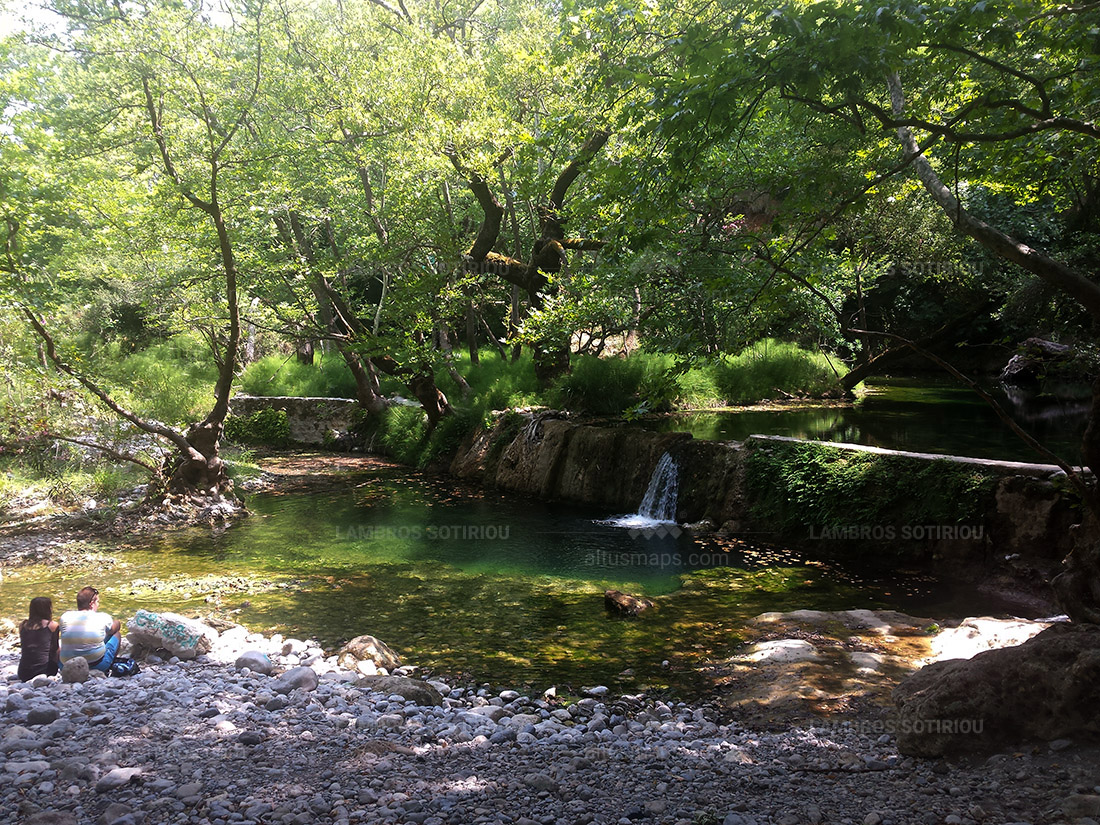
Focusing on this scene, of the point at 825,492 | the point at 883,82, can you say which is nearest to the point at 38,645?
the point at 883,82

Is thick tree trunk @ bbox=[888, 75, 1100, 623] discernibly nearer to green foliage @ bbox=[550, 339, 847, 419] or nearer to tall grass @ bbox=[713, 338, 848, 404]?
green foliage @ bbox=[550, 339, 847, 419]

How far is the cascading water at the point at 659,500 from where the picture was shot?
39.8ft

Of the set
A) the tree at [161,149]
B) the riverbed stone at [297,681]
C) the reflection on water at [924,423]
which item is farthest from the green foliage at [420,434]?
the riverbed stone at [297,681]

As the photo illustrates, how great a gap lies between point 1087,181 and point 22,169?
19.5 metres

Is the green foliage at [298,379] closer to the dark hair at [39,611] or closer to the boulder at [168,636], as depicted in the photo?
the boulder at [168,636]

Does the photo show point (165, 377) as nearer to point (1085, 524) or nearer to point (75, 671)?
point (75, 671)

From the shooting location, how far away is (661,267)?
10.9m

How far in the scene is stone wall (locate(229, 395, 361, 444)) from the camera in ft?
68.3

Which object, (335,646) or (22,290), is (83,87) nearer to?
(22,290)

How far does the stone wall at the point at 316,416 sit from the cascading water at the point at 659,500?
10834mm

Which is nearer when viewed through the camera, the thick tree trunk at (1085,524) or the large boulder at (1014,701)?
the large boulder at (1014,701)

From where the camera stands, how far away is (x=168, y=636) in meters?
6.39

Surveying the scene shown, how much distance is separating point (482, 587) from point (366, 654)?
2605 millimetres

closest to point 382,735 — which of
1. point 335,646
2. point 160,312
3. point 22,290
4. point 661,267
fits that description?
point 335,646
